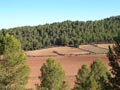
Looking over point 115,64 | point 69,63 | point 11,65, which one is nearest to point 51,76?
point 11,65

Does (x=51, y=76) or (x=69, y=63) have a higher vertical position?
(x=51, y=76)

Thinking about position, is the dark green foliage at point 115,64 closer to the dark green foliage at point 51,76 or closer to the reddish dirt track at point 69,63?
the dark green foliage at point 51,76

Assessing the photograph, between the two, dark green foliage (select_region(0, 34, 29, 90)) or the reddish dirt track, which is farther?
the reddish dirt track

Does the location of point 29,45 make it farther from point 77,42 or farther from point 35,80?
point 35,80

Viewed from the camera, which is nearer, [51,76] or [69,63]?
[51,76]

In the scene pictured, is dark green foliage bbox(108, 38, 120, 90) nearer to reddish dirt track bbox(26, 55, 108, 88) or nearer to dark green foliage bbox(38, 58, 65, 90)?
dark green foliage bbox(38, 58, 65, 90)

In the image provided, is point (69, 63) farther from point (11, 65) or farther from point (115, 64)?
point (115, 64)

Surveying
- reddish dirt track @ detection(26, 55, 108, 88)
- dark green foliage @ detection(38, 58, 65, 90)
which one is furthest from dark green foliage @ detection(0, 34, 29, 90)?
reddish dirt track @ detection(26, 55, 108, 88)

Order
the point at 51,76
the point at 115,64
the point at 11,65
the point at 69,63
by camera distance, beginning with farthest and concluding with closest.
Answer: the point at 69,63 → the point at 51,76 → the point at 11,65 → the point at 115,64

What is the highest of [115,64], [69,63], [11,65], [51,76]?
[115,64]

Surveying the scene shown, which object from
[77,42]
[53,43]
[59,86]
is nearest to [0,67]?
[59,86]
